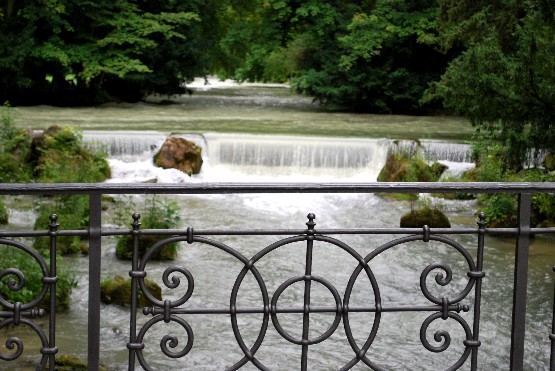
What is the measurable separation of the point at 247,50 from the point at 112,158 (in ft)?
49.0

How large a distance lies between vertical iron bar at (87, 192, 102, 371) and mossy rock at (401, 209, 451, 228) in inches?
395

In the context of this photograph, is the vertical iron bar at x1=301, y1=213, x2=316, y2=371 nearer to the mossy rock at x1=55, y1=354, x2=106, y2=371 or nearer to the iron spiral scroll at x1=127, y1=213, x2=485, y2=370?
the iron spiral scroll at x1=127, y1=213, x2=485, y2=370

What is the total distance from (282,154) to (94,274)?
14992mm

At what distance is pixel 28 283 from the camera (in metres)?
8.59

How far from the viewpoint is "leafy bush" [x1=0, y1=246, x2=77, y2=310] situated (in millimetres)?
8367

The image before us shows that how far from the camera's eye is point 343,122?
23.8 meters

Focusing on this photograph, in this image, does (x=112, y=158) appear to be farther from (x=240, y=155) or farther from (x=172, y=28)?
(x=172, y=28)

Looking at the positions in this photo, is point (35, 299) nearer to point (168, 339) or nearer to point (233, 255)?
point (168, 339)

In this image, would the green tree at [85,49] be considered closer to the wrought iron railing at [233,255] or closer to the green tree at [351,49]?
the green tree at [351,49]

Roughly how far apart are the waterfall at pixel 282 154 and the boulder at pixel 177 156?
35cm

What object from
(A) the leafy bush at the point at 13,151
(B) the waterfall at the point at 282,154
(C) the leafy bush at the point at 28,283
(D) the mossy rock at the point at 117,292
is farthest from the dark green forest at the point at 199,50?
(C) the leafy bush at the point at 28,283

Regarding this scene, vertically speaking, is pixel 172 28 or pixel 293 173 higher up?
pixel 172 28

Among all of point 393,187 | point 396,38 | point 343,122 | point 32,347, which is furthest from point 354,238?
point 396,38

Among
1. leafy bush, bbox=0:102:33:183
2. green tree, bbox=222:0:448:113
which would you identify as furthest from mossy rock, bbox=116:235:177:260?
green tree, bbox=222:0:448:113
